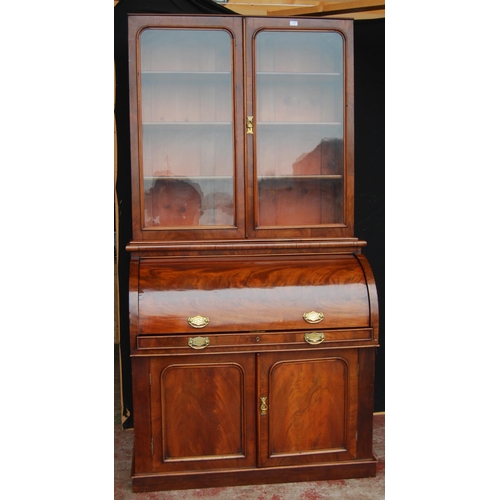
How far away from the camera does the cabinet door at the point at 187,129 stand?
2646 mm

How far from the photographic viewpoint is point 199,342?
2.45m

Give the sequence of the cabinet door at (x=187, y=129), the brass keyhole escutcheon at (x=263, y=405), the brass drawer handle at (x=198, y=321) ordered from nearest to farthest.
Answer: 1. the brass drawer handle at (x=198, y=321)
2. the brass keyhole escutcheon at (x=263, y=405)
3. the cabinet door at (x=187, y=129)

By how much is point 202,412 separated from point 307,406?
46cm

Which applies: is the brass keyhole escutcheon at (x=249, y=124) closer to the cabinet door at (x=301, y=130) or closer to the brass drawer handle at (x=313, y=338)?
the cabinet door at (x=301, y=130)

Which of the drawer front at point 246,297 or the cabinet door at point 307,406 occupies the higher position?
the drawer front at point 246,297

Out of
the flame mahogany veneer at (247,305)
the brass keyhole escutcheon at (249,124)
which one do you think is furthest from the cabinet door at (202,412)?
the brass keyhole escutcheon at (249,124)

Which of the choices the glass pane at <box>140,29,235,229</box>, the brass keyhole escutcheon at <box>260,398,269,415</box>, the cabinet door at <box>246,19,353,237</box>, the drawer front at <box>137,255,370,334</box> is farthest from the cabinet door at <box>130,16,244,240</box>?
the brass keyhole escutcheon at <box>260,398,269,415</box>

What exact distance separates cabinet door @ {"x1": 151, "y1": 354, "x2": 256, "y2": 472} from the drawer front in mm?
173

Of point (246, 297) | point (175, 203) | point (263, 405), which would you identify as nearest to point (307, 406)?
point (263, 405)

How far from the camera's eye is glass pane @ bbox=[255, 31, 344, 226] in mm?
2736

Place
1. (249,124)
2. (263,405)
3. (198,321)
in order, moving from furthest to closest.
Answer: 1. (249,124)
2. (263,405)
3. (198,321)

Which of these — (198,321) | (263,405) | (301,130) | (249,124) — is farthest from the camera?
(301,130)

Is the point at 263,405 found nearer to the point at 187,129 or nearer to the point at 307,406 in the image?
the point at 307,406
